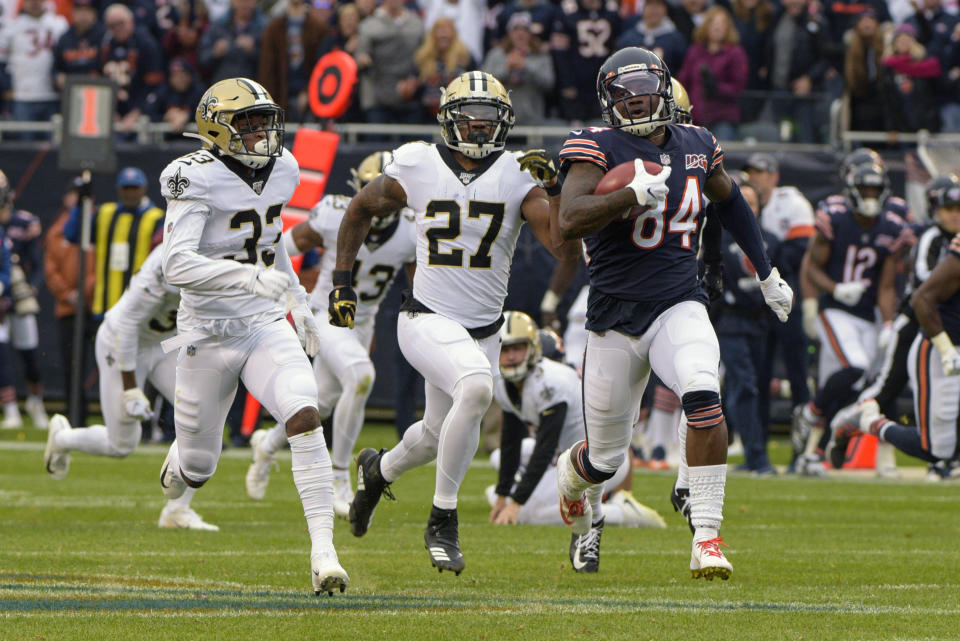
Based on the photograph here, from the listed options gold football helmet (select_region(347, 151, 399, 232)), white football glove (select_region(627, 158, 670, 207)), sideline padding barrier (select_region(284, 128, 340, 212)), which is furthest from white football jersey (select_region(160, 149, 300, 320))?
sideline padding barrier (select_region(284, 128, 340, 212))

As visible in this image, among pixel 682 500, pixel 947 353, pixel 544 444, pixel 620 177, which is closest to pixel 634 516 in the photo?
pixel 544 444

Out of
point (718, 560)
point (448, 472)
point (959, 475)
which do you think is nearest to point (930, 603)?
point (718, 560)

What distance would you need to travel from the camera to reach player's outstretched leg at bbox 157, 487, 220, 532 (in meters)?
7.56

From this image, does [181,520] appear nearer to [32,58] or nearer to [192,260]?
[192,260]

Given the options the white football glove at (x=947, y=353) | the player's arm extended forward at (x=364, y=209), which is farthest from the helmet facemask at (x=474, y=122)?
the white football glove at (x=947, y=353)

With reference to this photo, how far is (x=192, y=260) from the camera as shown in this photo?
5.58 meters

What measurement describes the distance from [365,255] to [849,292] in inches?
148

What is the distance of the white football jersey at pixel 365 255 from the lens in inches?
336

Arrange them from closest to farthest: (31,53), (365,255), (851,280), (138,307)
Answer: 1. (138,307)
2. (365,255)
3. (851,280)
4. (31,53)

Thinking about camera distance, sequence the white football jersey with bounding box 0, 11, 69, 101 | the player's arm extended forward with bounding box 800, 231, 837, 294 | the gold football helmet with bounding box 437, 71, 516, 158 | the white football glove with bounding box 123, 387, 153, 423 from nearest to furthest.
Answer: the gold football helmet with bounding box 437, 71, 516, 158, the white football glove with bounding box 123, 387, 153, 423, the player's arm extended forward with bounding box 800, 231, 837, 294, the white football jersey with bounding box 0, 11, 69, 101

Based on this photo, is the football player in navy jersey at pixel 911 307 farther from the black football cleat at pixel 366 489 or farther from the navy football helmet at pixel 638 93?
the navy football helmet at pixel 638 93

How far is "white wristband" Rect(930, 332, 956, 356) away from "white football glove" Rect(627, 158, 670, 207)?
3795 millimetres

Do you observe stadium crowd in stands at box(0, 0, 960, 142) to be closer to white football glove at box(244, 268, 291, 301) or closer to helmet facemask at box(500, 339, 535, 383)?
helmet facemask at box(500, 339, 535, 383)

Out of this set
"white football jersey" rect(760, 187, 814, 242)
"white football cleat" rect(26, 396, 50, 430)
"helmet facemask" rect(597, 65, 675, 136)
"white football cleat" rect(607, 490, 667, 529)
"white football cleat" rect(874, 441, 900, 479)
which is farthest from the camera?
"white football cleat" rect(26, 396, 50, 430)
